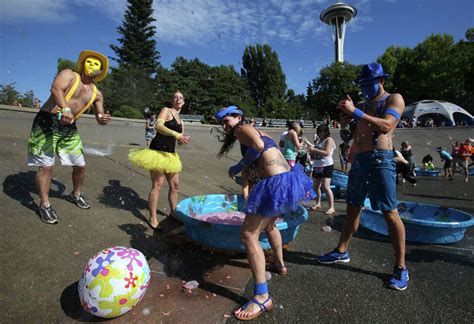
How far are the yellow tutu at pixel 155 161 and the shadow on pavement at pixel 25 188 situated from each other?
1.36 metres

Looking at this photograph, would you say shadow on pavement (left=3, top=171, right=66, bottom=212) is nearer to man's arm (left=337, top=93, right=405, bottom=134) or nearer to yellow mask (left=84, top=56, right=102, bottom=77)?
yellow mask (left=84, top=56, right=102, bottom=77)

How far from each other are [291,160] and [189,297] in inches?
174

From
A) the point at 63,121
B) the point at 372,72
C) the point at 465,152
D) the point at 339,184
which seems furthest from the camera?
the point at 465,152

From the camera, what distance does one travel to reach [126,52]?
41.3 metres

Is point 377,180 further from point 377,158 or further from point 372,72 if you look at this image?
point 372,72

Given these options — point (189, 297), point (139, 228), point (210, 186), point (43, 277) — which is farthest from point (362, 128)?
point (210, 186)

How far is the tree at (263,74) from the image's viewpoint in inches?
2021

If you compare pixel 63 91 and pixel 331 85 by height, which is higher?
pixel 331 85

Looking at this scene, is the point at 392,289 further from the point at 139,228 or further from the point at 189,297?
the point at 139,228

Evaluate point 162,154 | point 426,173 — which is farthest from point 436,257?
point 426,173

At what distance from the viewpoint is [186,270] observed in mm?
3334

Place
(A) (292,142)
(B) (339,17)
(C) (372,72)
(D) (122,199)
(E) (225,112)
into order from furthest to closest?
(B) (339,17), (A) (292,142), (D) (122,199), (C) (372,72), (E) (225,112)

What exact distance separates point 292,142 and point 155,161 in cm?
342

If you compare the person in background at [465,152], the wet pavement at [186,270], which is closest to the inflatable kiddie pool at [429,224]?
the wet pavement at [186,270]
